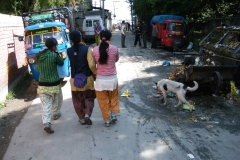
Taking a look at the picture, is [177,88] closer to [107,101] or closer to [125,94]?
[125,94]

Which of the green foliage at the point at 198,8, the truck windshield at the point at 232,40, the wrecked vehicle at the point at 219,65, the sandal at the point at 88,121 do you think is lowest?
the sandal at the point at 88,121

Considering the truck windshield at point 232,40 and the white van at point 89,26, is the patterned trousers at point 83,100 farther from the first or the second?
→ the white van at point 89,26

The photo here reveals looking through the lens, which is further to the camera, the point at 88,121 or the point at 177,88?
the point at 177,88

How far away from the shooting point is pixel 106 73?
4.12 m

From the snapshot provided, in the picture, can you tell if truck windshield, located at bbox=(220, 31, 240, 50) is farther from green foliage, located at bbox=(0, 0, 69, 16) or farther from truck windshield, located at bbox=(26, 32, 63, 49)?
green foliage, located at bbox=(0, 0, 69, 16)

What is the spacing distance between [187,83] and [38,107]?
3.95m

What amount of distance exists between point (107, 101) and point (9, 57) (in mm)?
4794

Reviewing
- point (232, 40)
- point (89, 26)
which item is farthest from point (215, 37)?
point (89, 26)

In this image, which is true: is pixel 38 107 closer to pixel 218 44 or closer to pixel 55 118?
pixel 55 118

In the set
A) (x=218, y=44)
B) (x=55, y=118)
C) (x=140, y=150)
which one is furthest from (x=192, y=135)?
(x=218, y=44)

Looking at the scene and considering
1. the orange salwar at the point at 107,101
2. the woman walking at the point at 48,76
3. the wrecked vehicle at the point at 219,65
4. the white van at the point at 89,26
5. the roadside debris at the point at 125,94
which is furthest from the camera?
the white van at the point at 89,26

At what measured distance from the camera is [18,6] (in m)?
15.1

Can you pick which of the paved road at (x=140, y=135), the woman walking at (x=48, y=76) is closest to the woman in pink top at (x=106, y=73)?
the paved road at (x=140, y=135)

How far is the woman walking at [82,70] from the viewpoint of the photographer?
4.07 metres
